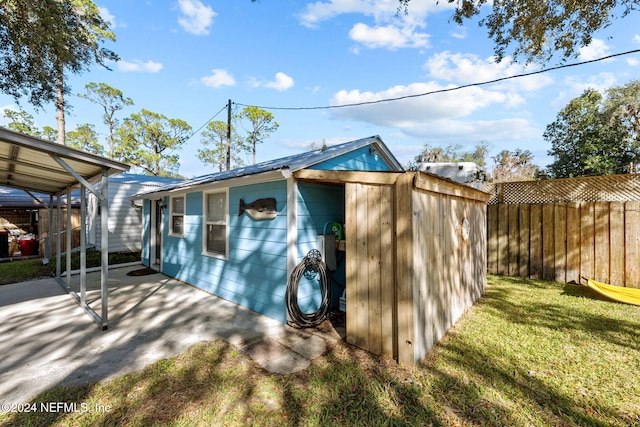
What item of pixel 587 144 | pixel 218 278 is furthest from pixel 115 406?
pixel 587 144

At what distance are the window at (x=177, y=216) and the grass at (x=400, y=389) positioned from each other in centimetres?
386

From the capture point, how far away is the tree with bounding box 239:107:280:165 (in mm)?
23875

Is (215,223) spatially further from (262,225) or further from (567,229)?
(567,229)

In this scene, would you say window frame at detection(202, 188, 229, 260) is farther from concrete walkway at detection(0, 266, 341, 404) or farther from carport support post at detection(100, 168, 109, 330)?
carport support post at detection(100, 168, 109, 330)

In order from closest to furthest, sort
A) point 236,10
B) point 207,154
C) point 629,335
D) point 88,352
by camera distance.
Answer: point 88,352, point 629,335, point 236,10, point 207,154

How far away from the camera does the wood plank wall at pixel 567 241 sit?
4.72 m

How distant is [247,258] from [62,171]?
11.6ft

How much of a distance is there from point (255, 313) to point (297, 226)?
1645 mm

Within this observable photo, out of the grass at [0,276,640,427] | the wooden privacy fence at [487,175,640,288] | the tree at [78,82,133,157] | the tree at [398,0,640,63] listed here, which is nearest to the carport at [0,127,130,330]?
the grass at [0,276,640,427]

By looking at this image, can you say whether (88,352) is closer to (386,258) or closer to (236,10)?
(386,258)

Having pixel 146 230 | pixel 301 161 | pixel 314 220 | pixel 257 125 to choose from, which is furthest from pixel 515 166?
pixel 146 230

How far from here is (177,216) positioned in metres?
6.31

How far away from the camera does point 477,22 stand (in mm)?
5969

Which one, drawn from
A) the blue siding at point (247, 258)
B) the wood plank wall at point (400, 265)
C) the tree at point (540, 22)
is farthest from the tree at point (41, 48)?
the wood plank wall at point (400, 265)
